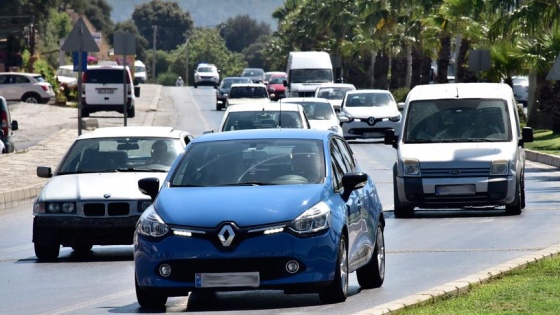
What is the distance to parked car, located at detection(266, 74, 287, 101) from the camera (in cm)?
8280

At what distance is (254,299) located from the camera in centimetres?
1238

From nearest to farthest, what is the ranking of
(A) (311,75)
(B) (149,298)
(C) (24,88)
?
(B) (149,298), (C) (24,88), (A) (311,75)

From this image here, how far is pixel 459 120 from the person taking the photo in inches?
862

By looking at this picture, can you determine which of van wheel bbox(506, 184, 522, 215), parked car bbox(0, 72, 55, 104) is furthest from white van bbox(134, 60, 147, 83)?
van wheel bbox(506, 184, 522, 215)

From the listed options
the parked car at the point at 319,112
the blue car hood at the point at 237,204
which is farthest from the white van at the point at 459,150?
the parked car at the point at 319,112

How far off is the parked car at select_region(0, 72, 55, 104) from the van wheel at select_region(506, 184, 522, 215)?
49695 millimetres

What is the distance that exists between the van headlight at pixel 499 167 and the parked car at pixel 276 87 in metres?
57.8

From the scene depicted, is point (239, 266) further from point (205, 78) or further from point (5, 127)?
point (205, 78)

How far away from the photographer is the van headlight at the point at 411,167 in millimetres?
21125

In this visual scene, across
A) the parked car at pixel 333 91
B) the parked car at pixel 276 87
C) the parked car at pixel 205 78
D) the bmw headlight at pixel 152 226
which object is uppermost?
the bmw headlight at pixel 152 226

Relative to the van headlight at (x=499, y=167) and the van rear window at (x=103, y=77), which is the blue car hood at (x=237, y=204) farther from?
the van rear window at (x=103, y=77)

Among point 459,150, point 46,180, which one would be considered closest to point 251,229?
point 459,150

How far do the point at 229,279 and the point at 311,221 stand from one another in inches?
30.0

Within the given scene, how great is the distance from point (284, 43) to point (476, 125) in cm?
11289
